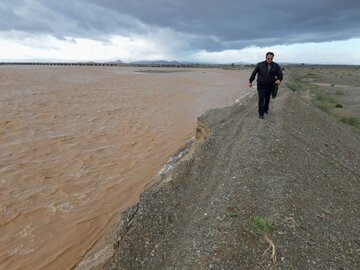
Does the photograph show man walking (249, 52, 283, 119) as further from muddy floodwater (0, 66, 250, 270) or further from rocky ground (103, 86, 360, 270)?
muddy floodwater (0, 66, 250, 270)

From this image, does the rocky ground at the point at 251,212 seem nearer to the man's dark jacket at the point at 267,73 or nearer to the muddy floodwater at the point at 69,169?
the muddy floodwater at the point at 69,169

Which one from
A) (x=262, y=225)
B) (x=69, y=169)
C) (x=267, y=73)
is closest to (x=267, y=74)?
(x=267, y=73)

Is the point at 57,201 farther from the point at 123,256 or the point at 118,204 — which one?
the point at 123,256

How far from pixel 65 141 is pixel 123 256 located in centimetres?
849

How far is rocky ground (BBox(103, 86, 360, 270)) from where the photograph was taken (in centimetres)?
449

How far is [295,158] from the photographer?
25.5 feet

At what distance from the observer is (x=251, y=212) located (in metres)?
5.24

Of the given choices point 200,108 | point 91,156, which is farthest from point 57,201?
point 200,108

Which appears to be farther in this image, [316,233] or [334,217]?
[334,217]

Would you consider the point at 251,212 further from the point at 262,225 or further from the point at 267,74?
the point at 267,74

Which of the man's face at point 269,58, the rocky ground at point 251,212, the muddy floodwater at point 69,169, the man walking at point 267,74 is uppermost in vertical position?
the man's face at point 269,58

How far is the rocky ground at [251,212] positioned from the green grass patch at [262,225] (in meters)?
0.01

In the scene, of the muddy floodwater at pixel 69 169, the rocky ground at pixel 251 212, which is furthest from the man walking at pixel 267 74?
the muddy floodwater at pixel 69 169

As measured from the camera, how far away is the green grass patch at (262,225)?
4809 mm
